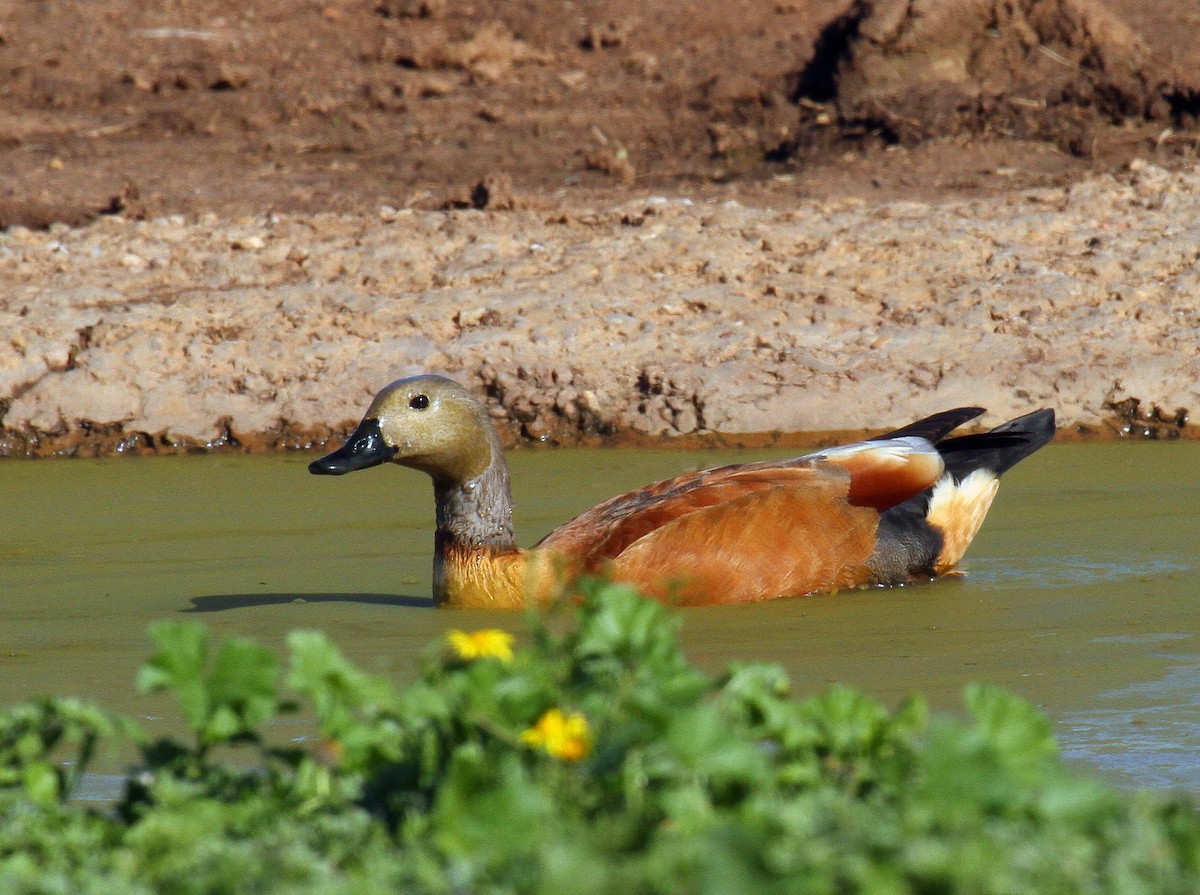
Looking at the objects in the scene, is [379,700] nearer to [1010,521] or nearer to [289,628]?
[289,628]

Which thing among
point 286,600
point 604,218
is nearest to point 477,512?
point 286,600

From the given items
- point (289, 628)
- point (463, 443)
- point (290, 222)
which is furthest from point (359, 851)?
point (290, 222)

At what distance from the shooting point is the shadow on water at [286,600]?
646 cm

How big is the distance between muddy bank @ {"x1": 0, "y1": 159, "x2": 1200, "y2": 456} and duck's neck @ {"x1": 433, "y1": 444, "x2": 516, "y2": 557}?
7.38 feet

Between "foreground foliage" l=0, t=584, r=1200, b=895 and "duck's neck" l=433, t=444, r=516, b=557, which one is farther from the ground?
"foreground foliage" l=0, t=584, r=1200, b=895

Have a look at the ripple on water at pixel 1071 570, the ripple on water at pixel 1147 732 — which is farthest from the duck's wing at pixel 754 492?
the ripple on water at pixel 1147 732

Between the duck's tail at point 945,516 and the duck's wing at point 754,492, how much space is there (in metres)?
0.07

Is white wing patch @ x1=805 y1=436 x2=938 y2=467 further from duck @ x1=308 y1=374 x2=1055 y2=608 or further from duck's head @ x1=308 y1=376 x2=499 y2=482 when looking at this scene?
duck's head @ x1=308 y1=376 x2=499 y2=482

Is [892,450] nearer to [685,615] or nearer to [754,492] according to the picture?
[754,492]

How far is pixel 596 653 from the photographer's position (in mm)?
3188

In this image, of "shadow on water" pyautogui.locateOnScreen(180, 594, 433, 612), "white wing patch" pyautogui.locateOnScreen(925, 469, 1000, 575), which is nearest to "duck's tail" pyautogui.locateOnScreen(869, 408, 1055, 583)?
"white wing patch" pyautogui.locateOnScreen(925, 469, 1000, 575)

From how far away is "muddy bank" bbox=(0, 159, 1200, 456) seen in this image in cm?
889

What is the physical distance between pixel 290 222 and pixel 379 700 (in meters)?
8.08

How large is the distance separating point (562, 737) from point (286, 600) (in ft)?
12.2
